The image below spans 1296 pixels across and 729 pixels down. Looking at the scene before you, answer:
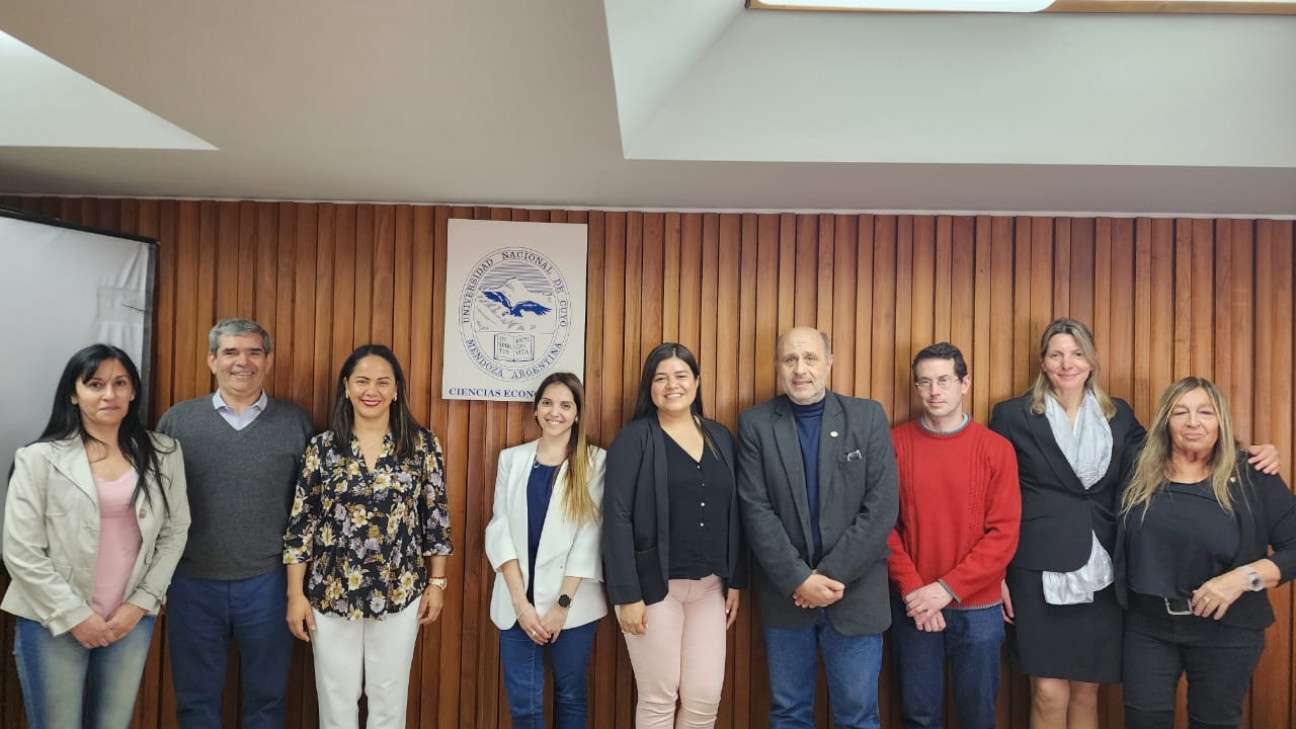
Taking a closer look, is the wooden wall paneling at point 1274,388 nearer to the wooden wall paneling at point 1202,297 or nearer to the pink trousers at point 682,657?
the wooden wall paneling at point 1202,297

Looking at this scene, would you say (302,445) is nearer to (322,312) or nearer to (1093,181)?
(322,312)

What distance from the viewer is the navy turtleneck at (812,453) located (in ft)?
10.4

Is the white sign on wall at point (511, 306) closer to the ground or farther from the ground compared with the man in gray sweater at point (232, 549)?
farther from the ground

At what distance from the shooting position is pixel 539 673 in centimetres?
339

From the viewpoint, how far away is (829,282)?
12.7 feet

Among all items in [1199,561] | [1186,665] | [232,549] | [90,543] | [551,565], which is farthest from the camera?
[551,565]

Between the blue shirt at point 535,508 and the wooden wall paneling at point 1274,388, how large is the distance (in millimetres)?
3608

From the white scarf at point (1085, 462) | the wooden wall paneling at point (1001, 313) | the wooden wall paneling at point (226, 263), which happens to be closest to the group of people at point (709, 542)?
the white scarf at point (1085, 462)

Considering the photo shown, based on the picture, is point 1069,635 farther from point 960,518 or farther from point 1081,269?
point 1081,269

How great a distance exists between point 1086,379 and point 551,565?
Answer: 8.73ft

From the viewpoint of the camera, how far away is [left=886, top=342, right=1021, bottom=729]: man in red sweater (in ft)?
10.5

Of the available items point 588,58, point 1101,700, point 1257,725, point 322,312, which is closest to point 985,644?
point 1101,700

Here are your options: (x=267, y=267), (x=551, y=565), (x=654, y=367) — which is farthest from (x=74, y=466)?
(x=654, y=367)

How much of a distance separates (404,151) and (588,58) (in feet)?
3.93
